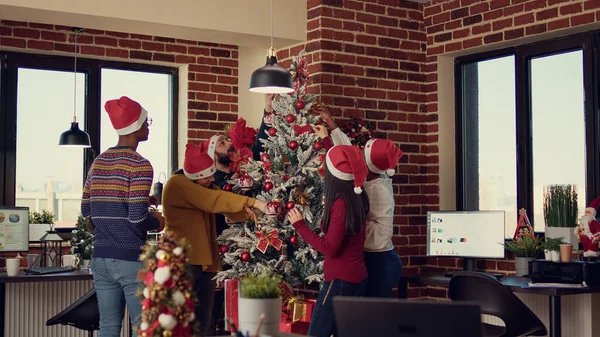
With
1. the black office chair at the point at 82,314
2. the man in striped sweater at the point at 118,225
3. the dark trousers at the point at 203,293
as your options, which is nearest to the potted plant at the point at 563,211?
the dark trousers at the point at 203,293

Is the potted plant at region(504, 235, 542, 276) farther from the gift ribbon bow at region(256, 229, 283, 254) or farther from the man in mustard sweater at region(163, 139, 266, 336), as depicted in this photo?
the man in mustard sweater at region(163, 139, 266, 336)

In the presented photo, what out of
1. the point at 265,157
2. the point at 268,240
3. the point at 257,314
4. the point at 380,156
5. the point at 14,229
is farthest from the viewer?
the point at 14,229

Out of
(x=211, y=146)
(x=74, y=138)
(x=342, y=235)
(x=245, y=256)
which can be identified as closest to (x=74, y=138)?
(x=74, y=138)

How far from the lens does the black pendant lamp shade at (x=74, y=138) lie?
7.05 meters

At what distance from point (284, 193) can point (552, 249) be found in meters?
1.66

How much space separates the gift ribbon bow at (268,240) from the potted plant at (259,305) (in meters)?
2.39

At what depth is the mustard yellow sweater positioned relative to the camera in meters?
4.75

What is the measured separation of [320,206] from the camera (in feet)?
17.3

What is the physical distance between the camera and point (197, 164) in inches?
190

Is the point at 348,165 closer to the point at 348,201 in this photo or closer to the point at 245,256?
the point at 348,201

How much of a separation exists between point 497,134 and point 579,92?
0.80 meters

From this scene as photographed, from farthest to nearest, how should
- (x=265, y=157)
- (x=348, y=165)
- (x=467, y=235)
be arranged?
(x=467, y=235) → (x=265, y=157) → (x=348, y=165)

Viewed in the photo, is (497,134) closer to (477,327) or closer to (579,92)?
(579,92)

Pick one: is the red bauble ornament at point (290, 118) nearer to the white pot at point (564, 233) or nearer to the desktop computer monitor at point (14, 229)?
the white pot at point (564, 233)
